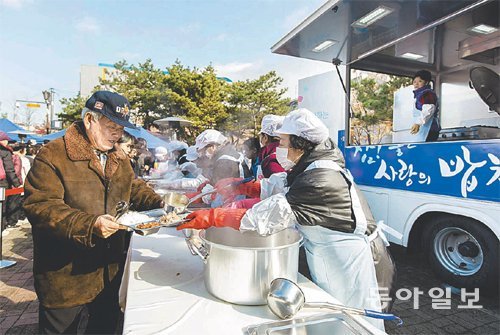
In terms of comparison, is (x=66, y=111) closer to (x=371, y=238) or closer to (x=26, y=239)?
(x=26, y=239)

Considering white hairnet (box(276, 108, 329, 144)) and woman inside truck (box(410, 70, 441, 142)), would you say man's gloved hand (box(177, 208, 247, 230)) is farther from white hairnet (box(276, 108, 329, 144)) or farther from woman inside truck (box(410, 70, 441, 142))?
woman inside truck (box(410, 70, 441, 142))

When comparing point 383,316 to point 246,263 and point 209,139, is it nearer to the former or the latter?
point 246,263

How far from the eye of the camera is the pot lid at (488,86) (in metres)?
3.87

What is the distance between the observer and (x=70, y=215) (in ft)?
4.14

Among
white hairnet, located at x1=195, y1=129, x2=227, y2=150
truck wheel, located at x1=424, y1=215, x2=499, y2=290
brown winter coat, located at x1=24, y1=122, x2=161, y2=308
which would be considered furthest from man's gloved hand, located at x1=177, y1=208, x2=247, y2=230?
truck wheel, located at x1=424, y1=215, x2=499, y2=290

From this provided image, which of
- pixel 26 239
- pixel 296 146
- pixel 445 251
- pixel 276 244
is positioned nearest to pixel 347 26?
pixel 296 146

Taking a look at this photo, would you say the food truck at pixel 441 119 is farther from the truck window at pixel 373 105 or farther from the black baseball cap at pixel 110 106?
the black baseball cap at pixel 110 106

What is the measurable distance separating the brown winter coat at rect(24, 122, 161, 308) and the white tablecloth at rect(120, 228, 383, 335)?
Result: 0.65ft

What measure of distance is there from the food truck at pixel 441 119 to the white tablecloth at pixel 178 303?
1.20m

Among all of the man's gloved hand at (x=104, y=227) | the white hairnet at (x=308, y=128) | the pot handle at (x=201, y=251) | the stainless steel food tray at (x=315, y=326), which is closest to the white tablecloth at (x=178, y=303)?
the stainless steel food tray at (x=315, y=326)

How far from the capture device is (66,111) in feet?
59.3

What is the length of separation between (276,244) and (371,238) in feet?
2.27

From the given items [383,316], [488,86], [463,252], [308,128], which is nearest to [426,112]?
[488,86]

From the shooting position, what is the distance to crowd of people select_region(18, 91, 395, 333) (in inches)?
49.4
